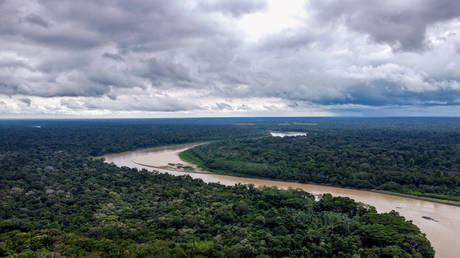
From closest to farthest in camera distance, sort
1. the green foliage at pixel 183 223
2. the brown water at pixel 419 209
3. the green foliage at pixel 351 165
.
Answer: the green foliage at pixel 183 223
the brown water at pixel 419 209
the green foliage at pixel 351 165

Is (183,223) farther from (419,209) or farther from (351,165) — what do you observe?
(351,165)

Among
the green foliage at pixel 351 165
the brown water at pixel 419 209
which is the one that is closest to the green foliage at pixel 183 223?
the brown water at pixel 419 209

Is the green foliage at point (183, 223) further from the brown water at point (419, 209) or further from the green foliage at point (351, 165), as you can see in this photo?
the green foliage at point (351, 165)

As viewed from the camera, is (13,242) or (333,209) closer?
(13,242)

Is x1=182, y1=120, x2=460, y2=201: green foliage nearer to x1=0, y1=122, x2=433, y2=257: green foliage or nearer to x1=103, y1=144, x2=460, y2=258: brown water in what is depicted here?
x1=103, y1=144, x2=460, y2=258: brown water

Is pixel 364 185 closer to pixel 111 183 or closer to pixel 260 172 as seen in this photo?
pixel 260 172

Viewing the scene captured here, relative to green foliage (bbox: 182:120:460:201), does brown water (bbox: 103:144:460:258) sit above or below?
below

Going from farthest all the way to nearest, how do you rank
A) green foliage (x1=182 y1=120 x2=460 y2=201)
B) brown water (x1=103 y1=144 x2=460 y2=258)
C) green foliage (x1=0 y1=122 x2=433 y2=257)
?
green foliage (x1=182 y1=120 x2=460 y2=201), brown water (x1=103 y1=144 x2=460 y2=258), green foliage (x1=0 y1=122 x2=433 y2=257)

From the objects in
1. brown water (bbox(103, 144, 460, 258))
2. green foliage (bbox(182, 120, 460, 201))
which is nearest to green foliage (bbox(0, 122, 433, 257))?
brown water (bbox(103, 144, 460, 258))

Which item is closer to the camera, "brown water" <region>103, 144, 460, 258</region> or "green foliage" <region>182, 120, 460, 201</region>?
"brown water" <region>103, 144, 460, 258</region>

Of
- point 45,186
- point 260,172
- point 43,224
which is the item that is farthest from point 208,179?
point 43,224

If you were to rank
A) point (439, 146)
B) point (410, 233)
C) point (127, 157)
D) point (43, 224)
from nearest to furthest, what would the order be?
point (410, 233) → point (43, 224) → point (439, 146) → point (127, 157)
